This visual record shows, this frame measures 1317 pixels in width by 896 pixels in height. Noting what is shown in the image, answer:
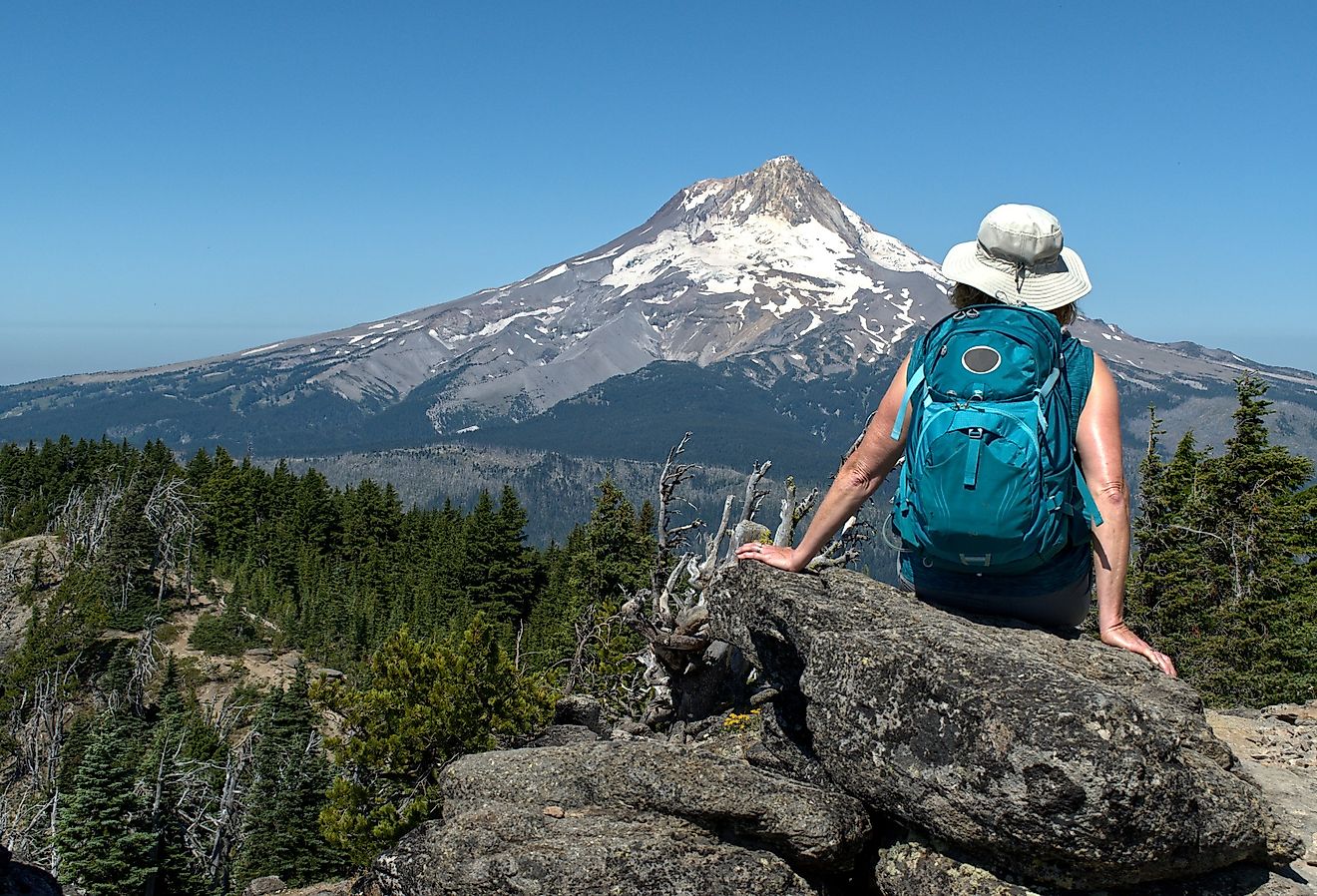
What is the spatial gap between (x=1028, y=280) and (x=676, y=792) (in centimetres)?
371

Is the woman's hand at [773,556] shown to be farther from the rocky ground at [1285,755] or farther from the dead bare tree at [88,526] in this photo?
the dead bare tree at [88,526]

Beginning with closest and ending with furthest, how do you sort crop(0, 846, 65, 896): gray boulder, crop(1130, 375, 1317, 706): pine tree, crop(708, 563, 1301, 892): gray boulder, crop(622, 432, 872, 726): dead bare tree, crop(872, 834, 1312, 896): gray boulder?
crop(708, 563, 1301, 892): gray boulder, crop(872, 834, 1312, 896): gray boulder, crop(0, 846, 65, 896): gray boulder, crop(622, 432, 872, 726): dead bare tree, crop(1130, 375, 1317, 706): pine tree

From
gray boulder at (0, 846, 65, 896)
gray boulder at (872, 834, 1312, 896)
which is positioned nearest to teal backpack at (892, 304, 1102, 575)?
gray boulder at (872, 834, 1312, 896)

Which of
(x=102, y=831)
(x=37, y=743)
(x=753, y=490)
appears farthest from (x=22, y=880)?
(x=37, y=743)

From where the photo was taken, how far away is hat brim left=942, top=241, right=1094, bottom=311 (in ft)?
17.7

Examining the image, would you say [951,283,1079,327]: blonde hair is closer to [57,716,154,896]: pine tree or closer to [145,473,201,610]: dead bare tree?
[57,716,154,896]: pine tree

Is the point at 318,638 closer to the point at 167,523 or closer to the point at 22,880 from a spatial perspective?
the point at 167,523

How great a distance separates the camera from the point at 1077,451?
5.14m

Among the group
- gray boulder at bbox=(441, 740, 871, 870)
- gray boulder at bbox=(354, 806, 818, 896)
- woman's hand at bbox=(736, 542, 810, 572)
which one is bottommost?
gray boulder at bbox=(354, 806, 818, 896)

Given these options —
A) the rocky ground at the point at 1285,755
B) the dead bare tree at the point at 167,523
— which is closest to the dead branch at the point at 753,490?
the rocky ground at the point at 1285,755

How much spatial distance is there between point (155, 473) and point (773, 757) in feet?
296

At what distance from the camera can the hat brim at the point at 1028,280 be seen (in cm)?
539

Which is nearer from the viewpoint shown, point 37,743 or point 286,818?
point 286,818

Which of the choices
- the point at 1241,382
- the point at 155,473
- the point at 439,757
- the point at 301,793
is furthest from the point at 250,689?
the point at 1241,382
